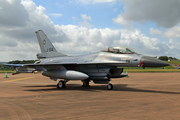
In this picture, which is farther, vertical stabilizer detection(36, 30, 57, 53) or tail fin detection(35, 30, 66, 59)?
vertical stabilizer detection(36, 30, 57, 53)

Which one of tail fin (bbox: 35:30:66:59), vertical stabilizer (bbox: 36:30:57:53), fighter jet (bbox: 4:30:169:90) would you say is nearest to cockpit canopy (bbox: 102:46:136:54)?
fighter jet (bbox: 4:30:169:90)

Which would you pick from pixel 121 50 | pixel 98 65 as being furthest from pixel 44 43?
pixel 121 50

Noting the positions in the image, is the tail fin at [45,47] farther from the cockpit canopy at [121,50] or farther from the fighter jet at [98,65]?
the cockpit canopy at [121,50]

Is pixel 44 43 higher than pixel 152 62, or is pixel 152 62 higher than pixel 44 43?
pixel 44 43

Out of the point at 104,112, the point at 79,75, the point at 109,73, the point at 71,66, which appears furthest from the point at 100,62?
the point at 104,112

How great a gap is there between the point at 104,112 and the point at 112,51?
20.9 ft

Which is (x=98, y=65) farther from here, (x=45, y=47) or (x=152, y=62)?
(x=45, y=47)

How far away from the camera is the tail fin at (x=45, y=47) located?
1452cm

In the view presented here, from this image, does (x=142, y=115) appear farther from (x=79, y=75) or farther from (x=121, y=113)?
(x=79, y=75)

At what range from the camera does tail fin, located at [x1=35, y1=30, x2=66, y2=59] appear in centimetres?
1452

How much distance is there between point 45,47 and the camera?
14914 millimetres

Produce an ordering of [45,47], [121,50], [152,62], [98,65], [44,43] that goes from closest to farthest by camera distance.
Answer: [152,62] < [121,50] < [98,65] < [45,47] < [44,43]

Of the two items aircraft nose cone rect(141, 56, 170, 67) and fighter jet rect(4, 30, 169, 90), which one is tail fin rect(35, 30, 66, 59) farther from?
aircraft nose cone rect(141, 56, 170, 67)

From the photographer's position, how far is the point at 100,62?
35.0 feet
